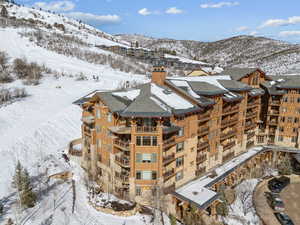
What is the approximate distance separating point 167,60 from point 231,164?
111 metres

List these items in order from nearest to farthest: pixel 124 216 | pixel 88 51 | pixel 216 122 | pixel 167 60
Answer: pixel 124 216, pixel 216 122, pixel 88 51, pixel 167 60

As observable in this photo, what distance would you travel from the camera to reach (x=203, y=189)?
3262 centimetres

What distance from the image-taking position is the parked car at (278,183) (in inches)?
1567

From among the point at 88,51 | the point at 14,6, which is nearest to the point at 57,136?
the point at 88,51

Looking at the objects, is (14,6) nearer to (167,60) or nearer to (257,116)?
(167,60)

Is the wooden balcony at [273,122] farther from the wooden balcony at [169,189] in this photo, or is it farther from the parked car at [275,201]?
the wooden balcony at [169,189]

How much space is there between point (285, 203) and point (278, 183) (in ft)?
18.1

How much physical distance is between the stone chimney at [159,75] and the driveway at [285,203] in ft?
76.6

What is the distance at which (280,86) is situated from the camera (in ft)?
154

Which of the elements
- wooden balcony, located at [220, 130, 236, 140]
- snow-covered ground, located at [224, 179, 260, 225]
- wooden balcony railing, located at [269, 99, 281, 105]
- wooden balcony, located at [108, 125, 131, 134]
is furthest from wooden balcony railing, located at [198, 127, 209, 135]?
wooden balcony railing, located at [269, 99, 281, 105]

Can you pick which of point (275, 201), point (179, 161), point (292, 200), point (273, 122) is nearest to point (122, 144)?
point (179, 161)

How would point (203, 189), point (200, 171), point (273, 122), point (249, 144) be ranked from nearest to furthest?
point (203, 189) < point (200, 171) < point (249, 144) < point (273, 122)

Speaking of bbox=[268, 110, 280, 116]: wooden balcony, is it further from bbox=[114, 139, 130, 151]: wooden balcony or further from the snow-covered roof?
bbox=[114, 139, 130, 151]: wooden balcony

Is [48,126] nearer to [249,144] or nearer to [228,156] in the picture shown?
[228,156]
